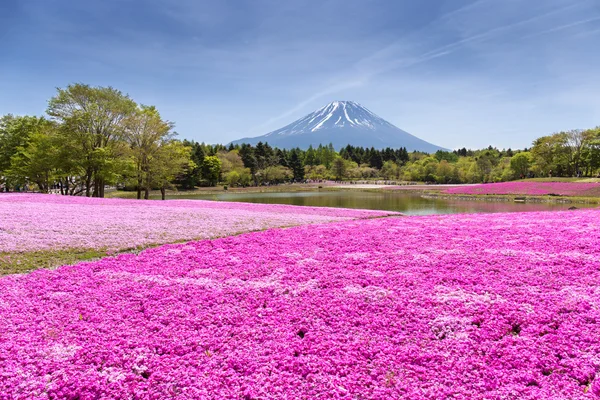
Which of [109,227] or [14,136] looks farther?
[14,136]

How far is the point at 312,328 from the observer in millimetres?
6273

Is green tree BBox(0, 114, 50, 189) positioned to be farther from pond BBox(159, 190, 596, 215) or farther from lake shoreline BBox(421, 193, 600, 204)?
lake shoreline BBox(421, 193, 600, 204)

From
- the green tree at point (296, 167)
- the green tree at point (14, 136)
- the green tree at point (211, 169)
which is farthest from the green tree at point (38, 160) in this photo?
the green tree at point (296, 167)

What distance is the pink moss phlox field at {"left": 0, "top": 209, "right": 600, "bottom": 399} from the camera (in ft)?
15.6

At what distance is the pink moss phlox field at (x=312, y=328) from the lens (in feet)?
15.6

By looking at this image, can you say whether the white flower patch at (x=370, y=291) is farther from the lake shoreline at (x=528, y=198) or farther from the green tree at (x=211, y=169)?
the green tree at (x=211, y=169)

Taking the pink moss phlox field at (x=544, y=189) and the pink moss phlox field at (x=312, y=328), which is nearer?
the pink moss phlox field at (x=312, y=328)

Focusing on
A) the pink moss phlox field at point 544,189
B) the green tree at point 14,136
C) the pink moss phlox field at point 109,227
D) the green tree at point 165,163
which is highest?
the green tree at point 14,136

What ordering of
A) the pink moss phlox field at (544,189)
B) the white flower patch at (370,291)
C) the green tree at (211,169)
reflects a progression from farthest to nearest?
the green tree at (211,169)
the pink moss phlox field at (544,189)
the white flower patch at (370,291)

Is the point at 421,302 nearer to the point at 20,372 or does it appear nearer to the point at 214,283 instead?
the point at 214,283

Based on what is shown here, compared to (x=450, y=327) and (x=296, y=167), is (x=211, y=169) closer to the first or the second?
(x=296, y=167)

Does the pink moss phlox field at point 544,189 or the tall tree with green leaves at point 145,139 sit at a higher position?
the tall tree with green leaves at point 145,139

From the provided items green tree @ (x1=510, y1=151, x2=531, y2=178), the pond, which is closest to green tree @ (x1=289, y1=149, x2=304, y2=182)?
green tree @ (x1=510, y1=151, x2=531, y2=178)

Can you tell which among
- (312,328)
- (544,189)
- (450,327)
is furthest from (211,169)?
(450,327)
